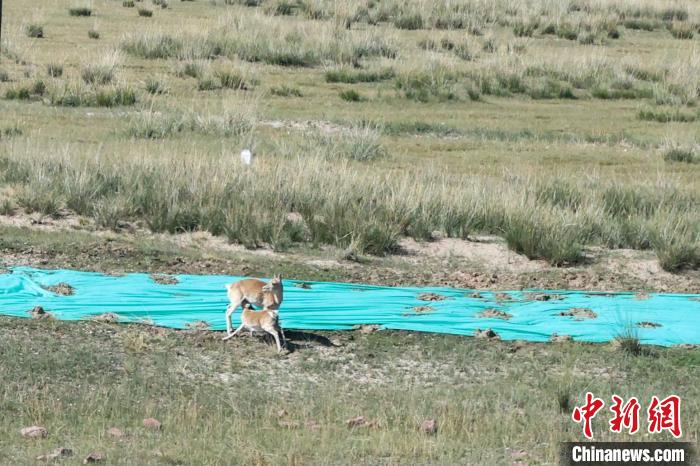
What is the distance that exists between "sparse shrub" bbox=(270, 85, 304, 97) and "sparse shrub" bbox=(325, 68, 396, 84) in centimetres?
178

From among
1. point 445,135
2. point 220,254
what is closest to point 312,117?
point 445,135

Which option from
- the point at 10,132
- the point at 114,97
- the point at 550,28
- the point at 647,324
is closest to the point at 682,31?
the point at 550,28

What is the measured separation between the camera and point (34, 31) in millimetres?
28125

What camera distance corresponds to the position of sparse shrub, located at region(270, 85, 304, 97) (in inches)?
957

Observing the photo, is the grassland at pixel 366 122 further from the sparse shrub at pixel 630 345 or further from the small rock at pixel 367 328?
the sparse shrub at pixel 630 345

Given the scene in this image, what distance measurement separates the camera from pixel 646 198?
1636 cm

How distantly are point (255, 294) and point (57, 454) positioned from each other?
2.91 meters

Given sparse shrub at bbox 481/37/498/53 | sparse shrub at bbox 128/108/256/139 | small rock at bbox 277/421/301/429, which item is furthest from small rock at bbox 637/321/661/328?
sparse shrub at bbox 481/37/498/53

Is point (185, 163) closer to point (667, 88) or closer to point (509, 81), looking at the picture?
point (509, 81)

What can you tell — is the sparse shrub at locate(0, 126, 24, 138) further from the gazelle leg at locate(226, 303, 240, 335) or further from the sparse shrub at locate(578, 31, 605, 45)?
the sparse shrub at locate(578, 31, 605, 45)

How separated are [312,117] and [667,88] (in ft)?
27.4

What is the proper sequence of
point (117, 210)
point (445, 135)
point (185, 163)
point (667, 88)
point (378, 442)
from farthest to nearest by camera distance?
point (667, 88) < point (445, 135) < point (185, 163) < point (117, 210) < point (378, 442)

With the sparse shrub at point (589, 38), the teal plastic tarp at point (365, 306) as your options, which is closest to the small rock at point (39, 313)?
the teal plastic tarp at point (365, 306)

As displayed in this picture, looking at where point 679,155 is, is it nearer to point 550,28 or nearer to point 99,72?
point 99,72
